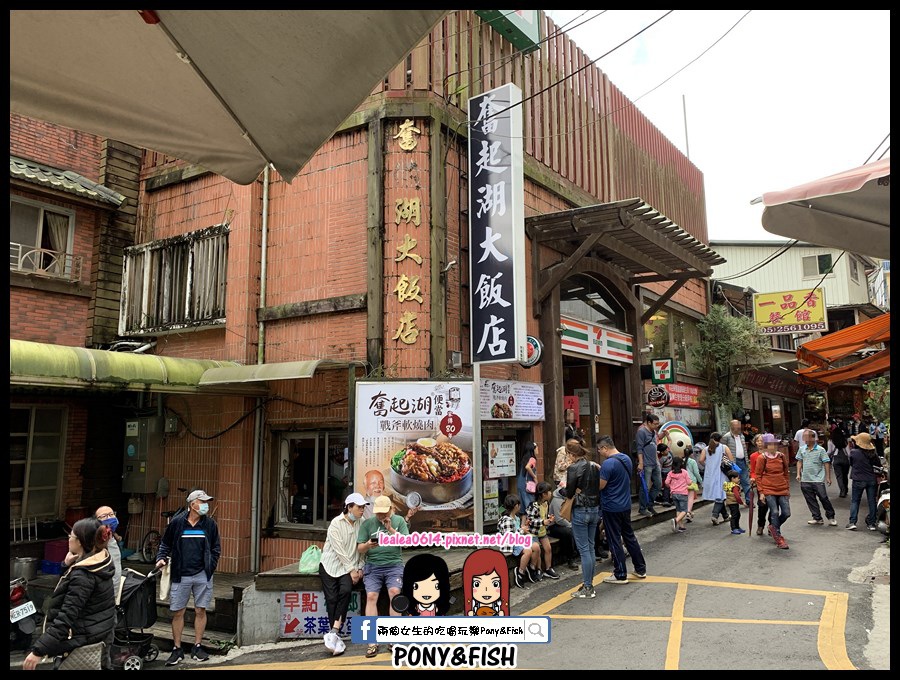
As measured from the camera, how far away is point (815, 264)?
2975 cm

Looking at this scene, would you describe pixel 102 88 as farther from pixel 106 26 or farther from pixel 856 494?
pixel 856 494

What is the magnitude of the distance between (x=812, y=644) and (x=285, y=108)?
20.8 ft

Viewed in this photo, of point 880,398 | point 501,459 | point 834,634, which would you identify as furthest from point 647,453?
point 834,634

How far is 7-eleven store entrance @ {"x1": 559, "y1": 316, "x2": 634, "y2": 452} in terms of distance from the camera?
12969 millimetres

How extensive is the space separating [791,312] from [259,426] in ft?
59.1

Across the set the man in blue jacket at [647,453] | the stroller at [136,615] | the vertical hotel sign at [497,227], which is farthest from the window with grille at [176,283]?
the man in blue jacket at [647,453]

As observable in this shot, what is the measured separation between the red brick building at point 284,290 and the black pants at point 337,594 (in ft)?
7.18

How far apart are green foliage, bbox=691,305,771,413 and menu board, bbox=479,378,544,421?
10.3 m

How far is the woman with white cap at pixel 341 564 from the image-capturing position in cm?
725

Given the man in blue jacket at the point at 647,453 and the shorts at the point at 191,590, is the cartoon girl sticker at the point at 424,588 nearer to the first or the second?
the shorts at the point at 191,590

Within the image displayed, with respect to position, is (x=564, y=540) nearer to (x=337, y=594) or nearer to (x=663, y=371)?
(x=337, y=594)

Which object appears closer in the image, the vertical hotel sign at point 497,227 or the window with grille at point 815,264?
the vertical hotel sign at point 497,227

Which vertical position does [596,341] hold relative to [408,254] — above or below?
below

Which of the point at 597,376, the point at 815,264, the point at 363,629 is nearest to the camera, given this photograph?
the point at 363,629
